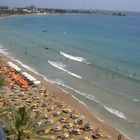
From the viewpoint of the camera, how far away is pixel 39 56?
48531mm

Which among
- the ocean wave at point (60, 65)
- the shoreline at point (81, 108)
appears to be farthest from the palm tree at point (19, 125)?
the ocean wave at point (60, 65)

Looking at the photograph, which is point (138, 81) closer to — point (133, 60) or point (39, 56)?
point (133, 60)

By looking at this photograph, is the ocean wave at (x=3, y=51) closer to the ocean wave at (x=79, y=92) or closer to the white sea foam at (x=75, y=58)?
the white sea foam at (x=75, y=58)

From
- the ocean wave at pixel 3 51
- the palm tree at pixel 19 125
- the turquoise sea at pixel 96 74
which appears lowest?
the turquoise sea at pixel 96 74

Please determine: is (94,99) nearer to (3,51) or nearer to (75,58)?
(75,58)

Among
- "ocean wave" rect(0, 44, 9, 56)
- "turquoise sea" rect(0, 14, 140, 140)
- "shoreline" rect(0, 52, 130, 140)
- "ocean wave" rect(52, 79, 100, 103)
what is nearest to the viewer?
"shoreline" rect(0, 52, 130, 140)

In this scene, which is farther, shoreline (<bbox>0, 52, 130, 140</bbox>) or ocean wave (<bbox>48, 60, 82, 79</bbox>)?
ocean wave (<bbox>48, 60, 82, 79</bbox>)

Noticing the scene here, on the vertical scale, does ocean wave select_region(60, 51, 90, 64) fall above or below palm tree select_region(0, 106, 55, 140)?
below

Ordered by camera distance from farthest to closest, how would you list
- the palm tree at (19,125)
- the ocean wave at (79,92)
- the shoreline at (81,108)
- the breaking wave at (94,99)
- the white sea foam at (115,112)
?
1. the ocean wave at (79,92)
2. the breaking wave at (94,99)
3. the white sea foam at (115,112)
4. the shoreline at (81,108)
5. the palm tree at (19,125)

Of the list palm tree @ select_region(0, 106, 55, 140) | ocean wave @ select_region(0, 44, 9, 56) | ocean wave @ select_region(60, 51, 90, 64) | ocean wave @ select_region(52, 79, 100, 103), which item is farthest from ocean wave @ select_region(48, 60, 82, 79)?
palm tree @ select_region(0, 106, 55, 140)

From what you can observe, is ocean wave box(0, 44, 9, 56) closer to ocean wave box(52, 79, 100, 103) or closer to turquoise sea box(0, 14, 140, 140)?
turquoise sea box(0, 14, 140, 140)

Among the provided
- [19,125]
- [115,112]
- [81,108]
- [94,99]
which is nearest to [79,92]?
[94,99]

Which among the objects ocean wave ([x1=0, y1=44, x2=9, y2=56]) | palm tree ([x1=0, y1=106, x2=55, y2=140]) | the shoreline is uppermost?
palm tree ([x1=0, y1=106, x2=55, y2=140])

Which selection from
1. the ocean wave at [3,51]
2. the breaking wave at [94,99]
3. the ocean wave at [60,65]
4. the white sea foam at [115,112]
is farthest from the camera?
the ocean wave at [3,51]
